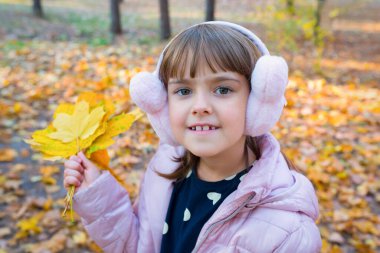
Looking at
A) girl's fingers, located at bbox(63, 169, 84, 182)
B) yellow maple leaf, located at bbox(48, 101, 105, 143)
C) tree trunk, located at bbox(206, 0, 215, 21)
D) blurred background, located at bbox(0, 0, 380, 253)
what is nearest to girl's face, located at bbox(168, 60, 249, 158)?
yellow maple leaf, located at bbox(48, 101, 105, 143)

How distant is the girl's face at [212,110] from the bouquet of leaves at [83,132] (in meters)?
0.31

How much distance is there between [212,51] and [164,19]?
817 centimetres

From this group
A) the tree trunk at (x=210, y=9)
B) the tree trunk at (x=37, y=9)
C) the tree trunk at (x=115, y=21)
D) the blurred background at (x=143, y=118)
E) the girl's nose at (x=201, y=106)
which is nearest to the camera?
the girl's nose at (x=201, y=106)

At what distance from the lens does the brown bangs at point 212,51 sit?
4.48ft

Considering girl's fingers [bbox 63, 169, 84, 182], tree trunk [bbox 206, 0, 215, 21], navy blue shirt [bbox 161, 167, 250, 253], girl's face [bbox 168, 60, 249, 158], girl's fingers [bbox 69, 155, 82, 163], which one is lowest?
tree trunk [bbox 206, 0, 215, 21]

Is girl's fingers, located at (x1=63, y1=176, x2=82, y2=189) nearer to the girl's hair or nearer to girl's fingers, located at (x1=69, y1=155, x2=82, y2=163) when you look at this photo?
girl's fingers, located at (x1=69, y1=155, x2=82, y2=163)

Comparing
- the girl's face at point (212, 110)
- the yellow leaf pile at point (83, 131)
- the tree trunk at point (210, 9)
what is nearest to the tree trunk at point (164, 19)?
the tree trunk at point (210, 9)

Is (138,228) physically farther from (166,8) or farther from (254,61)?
(166,8)

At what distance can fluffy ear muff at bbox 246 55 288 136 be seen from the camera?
135cm

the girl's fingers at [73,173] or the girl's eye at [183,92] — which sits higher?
the girl's eye at [183,92]

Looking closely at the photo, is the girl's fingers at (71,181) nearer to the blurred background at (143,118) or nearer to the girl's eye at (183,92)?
the girl's eye at (183,92)

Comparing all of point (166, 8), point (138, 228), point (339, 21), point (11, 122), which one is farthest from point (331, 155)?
point (339, 21)

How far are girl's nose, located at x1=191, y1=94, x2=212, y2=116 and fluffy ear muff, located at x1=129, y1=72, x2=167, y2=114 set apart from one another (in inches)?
8.8

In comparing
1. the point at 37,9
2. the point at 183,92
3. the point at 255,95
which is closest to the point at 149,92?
the point at 183,92
